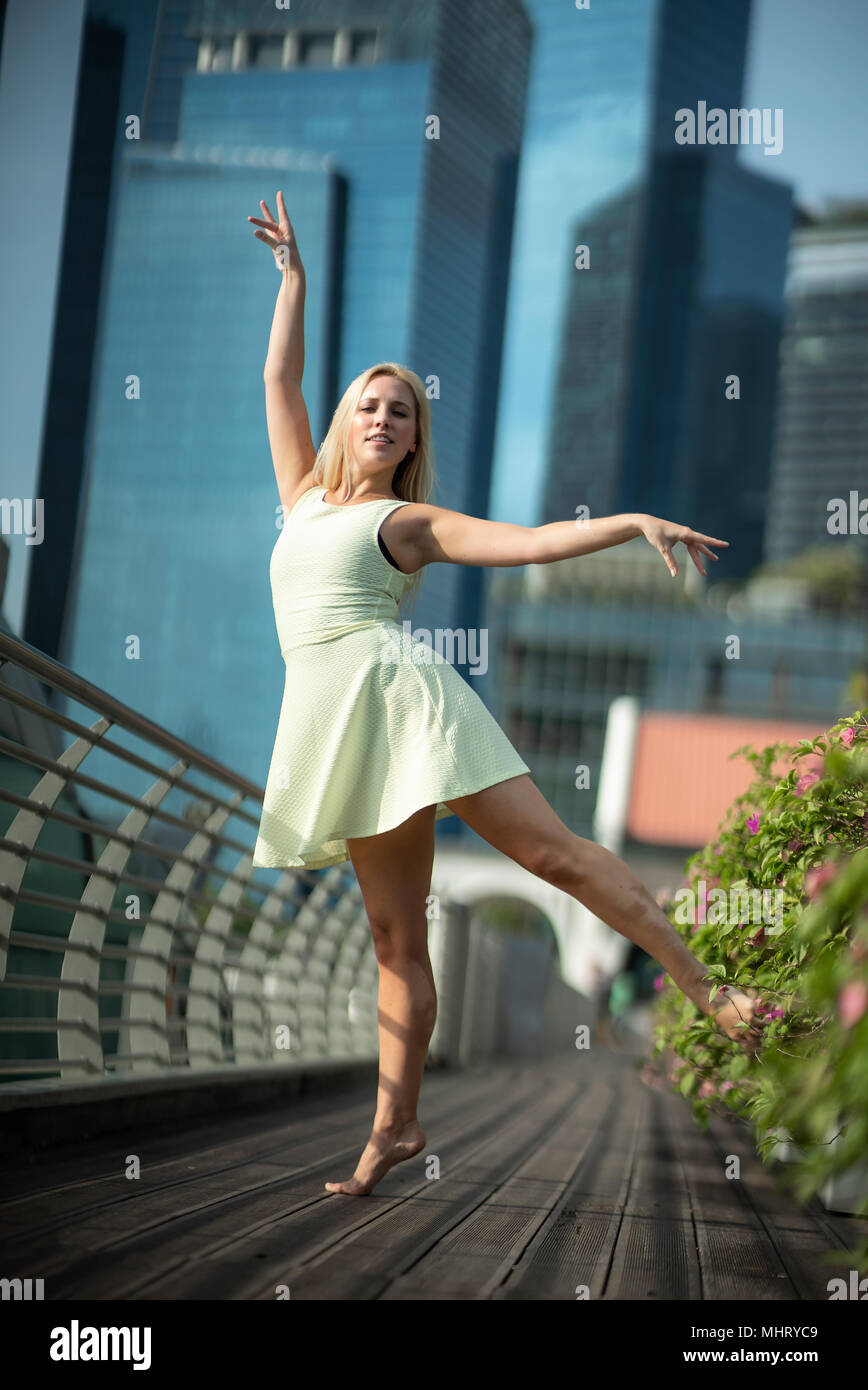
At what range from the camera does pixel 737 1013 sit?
8.14 ft

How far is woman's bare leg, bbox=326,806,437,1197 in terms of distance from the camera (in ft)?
9.11

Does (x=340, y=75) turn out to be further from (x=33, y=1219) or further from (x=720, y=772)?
(x=33, y=1219)

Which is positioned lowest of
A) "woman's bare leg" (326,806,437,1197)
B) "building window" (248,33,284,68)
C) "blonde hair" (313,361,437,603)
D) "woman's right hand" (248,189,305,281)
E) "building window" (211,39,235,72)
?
"woman's bare leg" (326,806,437,1197)

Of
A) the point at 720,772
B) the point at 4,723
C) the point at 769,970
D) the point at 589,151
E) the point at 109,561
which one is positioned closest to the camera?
the point at 769,970

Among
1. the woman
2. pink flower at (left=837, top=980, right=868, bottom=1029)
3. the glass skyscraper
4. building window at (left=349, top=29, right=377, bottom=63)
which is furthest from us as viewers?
building window at (left=349, top=29, right=377, bottom=63)

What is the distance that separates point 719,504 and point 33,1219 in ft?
344

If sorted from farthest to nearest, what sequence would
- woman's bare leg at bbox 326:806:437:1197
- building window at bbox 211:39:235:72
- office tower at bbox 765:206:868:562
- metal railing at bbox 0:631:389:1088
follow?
office tower at bbox 765:206:868:562 → building window at bbox 211:39:235:72 → metal railing at bbox 0:631:389:1088 → woman's bare leg at bbox 326:806:437:1197

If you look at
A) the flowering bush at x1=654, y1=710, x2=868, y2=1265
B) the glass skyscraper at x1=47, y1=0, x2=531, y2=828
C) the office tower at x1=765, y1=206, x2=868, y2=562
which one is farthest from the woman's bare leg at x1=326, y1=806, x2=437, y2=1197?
the office tower at x1=765, y1=206, x2=868, y2=562

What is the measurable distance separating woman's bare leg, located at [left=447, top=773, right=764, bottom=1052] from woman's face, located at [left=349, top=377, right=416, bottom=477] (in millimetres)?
801

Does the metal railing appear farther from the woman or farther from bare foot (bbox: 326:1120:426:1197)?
bare foot (bbox: 326:1120:426:1197)

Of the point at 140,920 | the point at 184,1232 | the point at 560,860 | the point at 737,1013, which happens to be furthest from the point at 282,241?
the point at 184,1232

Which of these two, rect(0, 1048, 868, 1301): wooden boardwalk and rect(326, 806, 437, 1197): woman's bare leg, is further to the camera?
rect(326, 806, 437, 1197): woman's bare leg

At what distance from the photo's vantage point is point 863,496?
129 meters
